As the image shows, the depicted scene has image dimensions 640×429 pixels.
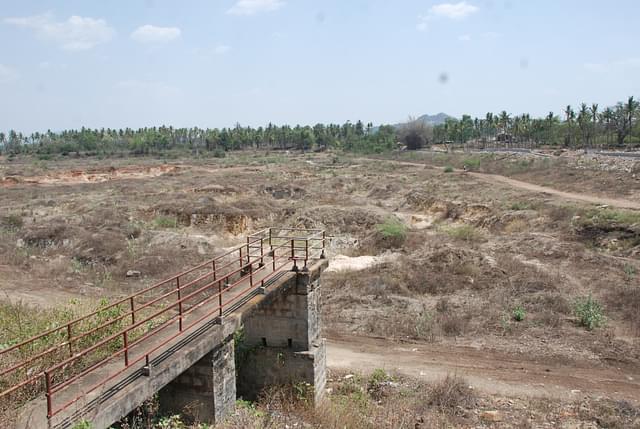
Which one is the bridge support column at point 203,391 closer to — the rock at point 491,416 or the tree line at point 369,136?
the rock at point 491,416

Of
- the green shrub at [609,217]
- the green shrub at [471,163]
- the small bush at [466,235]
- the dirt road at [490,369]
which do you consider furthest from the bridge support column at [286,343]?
the green shrub at [471,163]

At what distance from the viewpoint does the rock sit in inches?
448

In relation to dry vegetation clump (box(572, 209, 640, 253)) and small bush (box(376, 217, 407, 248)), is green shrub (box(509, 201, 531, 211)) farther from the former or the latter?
small bush (box(376, 217, 407, 248))

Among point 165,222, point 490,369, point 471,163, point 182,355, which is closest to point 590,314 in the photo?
point 490,369

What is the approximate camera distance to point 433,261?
893 inches

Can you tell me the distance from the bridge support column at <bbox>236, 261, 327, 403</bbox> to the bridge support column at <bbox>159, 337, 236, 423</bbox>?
2378mm

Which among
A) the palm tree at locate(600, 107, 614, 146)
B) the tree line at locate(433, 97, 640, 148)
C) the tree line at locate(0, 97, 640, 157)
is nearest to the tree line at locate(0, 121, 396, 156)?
the tree line at locate(0, 97, 640, 157)

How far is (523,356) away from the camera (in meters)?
14.7

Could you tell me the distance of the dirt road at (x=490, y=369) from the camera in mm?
12680

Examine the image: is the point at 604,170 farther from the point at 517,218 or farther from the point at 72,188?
the point at 72,188

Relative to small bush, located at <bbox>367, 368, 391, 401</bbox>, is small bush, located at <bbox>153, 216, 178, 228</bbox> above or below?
above

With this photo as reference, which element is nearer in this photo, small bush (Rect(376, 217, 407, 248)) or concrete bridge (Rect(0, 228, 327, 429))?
concrete bridge (Rect(0, 228, 327, 429))

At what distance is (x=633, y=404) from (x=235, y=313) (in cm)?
940

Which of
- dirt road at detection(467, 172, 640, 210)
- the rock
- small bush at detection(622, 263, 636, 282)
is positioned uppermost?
dirt road at detection(467, 172, 640, 210)
